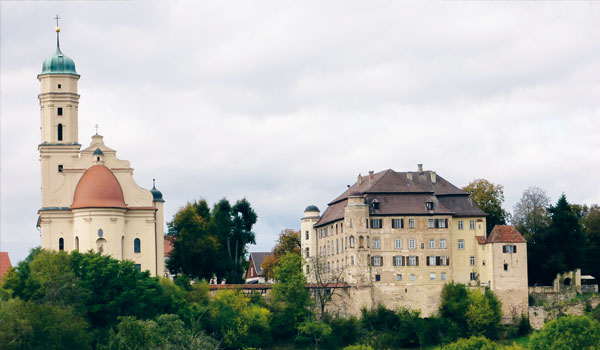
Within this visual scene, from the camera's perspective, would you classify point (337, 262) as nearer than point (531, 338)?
No

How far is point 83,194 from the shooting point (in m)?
103

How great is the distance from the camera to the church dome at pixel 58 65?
351ft

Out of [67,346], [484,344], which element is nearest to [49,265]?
[67,346]

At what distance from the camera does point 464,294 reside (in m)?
101

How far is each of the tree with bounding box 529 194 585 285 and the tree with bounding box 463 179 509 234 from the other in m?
6.97

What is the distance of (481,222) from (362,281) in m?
10.5

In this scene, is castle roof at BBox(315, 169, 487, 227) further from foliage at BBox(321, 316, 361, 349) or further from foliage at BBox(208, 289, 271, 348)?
foliage at BBox(208, 289, 271, 348)

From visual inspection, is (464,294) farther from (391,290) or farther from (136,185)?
(136,185)

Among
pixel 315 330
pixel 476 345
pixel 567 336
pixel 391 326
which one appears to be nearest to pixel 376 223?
pixel 391 326

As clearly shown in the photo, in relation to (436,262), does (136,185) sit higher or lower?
higher

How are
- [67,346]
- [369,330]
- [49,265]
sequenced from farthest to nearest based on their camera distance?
[369,330] → [49,265] → [67,346]

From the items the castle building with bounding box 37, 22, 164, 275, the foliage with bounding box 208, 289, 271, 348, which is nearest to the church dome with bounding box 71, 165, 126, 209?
the castle building with bounding box 37, 22, 164, 275

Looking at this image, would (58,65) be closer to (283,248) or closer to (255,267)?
(283,248)

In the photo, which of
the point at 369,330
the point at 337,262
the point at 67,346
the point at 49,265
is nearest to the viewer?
the point at 67,346
